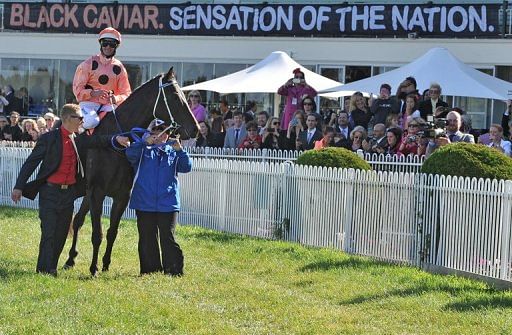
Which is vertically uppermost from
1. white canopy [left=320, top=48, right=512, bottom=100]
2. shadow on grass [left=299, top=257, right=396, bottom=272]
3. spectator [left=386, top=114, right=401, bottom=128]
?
white canopy [left=320, top=48, right=512, bottom=100]

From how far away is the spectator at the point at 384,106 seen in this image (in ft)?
59.1

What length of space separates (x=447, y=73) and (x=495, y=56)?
7077 millimetres

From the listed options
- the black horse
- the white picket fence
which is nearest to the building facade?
the white picket fence

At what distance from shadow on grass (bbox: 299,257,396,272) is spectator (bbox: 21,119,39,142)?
404 inches

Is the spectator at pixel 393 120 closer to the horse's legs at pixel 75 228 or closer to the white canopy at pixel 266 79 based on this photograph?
the white canopy at pixel 266 79

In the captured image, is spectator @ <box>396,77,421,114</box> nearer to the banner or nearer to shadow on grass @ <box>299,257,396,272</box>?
shadow on grass @ <box>299,257,396,272</box>

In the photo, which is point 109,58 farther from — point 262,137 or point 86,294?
point 262,137

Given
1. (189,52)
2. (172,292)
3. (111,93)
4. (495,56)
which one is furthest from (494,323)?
(189,52)

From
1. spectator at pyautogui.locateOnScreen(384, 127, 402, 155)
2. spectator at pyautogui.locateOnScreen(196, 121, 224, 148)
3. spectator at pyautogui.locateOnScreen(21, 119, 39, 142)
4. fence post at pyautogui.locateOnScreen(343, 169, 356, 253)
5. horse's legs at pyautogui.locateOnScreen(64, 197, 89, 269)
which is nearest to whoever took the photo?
horse's legs at pyautogui.locateOnScreen(64, 197, 89, 269)

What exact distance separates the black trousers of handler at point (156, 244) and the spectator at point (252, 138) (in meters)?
8.17

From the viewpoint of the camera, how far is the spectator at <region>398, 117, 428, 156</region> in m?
15.3

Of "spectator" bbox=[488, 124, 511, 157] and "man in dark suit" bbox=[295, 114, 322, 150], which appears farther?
"man in dark suit" bbox=[295, 114, 322, 150]

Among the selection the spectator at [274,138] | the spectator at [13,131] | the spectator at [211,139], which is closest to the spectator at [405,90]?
the spectator at [274,138]

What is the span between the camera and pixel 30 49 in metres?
30.6
